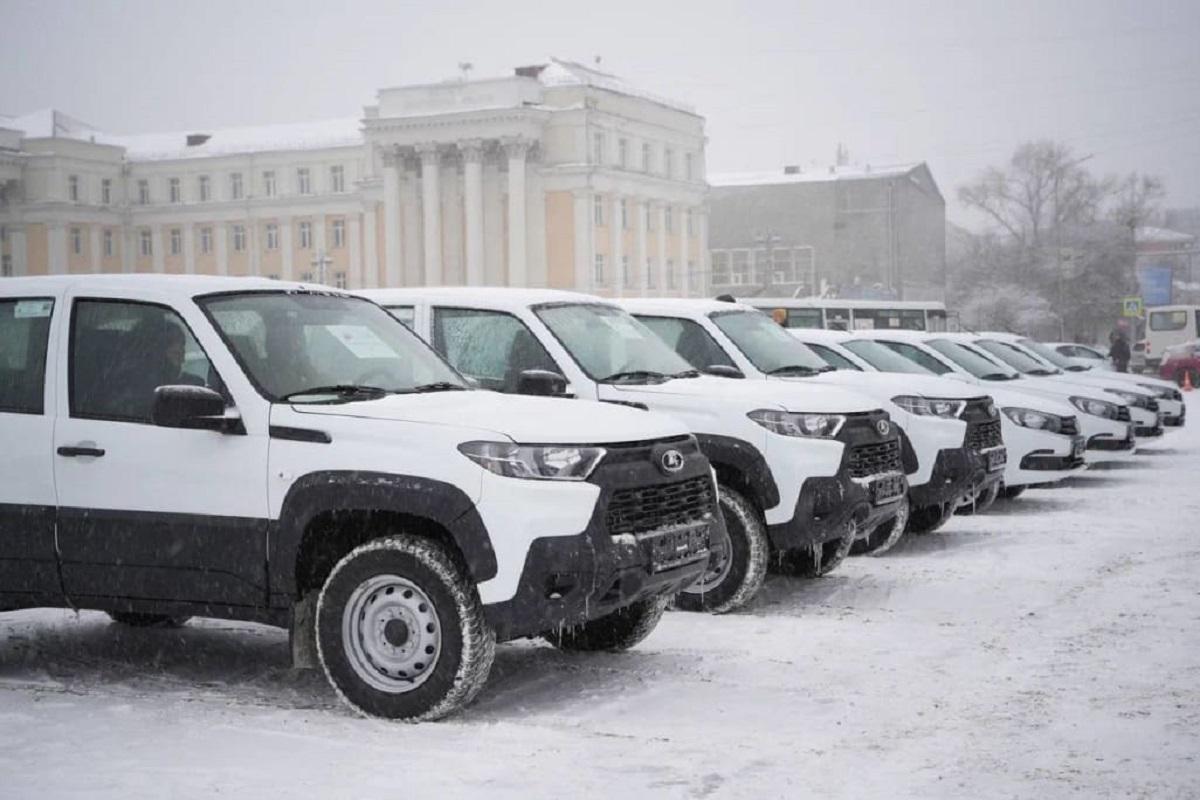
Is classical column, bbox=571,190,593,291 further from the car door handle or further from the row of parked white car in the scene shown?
the car door handle

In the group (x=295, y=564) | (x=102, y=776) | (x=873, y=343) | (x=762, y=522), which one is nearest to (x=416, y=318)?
(x=762, y=522)

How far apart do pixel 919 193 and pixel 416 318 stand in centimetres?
11363

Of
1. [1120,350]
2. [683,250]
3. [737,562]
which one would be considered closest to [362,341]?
[737,562]

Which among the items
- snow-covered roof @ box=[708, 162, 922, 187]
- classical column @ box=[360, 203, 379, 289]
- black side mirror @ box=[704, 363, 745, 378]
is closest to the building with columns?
classical column @ box=[360, 203, 379, 289]

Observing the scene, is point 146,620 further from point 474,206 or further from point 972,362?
point 474,206

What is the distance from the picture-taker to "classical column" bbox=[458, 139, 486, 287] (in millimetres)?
100188

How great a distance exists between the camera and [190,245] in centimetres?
11588

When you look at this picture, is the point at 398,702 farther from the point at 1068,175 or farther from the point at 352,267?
the point at 352,267

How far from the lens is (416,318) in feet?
35.7

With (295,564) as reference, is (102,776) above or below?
below

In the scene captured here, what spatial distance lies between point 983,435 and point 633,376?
14.3 feet

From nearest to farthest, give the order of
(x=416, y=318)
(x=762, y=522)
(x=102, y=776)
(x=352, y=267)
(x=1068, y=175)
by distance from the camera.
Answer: (x=102, y=776) < (x=762, y=522) < (x=416, y=318) < (x=1068, y=175) < (x=352, y=267)

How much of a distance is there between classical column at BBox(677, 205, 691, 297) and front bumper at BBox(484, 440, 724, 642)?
343 feet

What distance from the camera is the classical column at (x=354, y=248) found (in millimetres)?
110250
